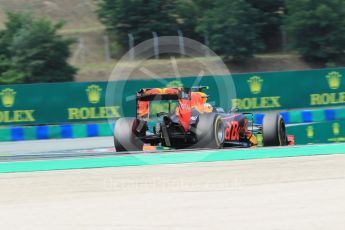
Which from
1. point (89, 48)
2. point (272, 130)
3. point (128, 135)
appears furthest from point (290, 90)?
point (89, 48)

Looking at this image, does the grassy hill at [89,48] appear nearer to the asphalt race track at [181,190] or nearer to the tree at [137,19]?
the tree at [137,19]

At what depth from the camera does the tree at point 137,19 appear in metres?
32.2

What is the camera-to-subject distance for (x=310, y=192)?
25.8 ft

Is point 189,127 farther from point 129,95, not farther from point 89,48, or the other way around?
point 89,48

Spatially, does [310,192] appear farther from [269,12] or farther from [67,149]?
[269,12]

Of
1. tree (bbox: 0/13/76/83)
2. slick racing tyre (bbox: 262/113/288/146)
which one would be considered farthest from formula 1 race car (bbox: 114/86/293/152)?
tree (bbox: 0/13/76/83)

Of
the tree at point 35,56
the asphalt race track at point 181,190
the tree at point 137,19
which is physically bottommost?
the asphalt race track at point 181,190

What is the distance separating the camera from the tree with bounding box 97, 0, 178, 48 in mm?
32156

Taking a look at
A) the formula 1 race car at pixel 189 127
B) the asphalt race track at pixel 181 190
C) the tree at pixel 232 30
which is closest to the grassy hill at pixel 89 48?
the tree at pixel 232 30

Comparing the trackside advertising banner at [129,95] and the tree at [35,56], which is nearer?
the trackside advertising banner at [129,95]

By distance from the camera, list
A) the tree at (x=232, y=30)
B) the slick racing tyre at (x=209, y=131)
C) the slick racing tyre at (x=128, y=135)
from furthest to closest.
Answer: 1. the tree at (x=232, y=30)
2. the slick racing tyre at (x=128, y=135)
3. the slick racing tyre at (x=209, y=131)

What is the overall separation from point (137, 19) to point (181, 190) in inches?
971

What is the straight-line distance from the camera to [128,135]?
1197 cm

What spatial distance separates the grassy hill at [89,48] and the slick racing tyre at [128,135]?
1640cm
